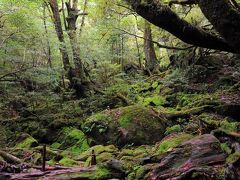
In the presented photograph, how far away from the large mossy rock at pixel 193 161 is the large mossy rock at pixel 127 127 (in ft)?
→ 12.1

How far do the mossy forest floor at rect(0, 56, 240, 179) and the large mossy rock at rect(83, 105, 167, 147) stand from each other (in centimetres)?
3

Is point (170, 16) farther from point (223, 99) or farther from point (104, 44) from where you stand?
point (104, 44)

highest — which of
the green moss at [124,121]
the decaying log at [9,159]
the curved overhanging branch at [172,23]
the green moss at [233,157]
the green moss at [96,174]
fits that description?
the curved overhanging branch at [172,23]

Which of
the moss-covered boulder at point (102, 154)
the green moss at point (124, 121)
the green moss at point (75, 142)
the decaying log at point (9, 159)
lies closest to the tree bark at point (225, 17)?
the moss-covered boulder at point (102, 154)

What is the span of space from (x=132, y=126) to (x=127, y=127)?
0.54 feet

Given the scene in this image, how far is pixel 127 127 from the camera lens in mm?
10031

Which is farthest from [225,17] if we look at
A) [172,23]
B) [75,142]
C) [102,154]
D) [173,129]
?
[75,142]

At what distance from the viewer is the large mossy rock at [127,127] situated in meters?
9.72

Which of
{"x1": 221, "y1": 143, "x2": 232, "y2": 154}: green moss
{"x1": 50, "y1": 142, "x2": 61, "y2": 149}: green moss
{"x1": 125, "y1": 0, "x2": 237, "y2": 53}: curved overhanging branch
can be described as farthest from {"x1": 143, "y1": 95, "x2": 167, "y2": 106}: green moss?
{"x1": 125, "y1": 0, "x2": 237, "y2": 53}: curved overhanging branch

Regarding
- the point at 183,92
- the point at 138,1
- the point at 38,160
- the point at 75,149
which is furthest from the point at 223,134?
the point at 183,92

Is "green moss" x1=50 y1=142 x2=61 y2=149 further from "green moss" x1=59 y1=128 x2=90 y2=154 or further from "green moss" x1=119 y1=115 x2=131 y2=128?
"green moss" x1=119 y1=115 x2=131 y2=128

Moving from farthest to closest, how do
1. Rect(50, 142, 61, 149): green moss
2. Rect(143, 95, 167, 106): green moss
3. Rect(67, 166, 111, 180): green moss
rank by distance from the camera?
Rect(143, 95, 167, 106): green moss → Rect(50, 142, 61, 149): green moss → Rect(67, 166, 111, 180): green moss

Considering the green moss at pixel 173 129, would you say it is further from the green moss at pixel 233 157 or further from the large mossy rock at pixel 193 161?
the green moss at pixel 233 157

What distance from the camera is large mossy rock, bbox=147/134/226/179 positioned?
15.9ft
